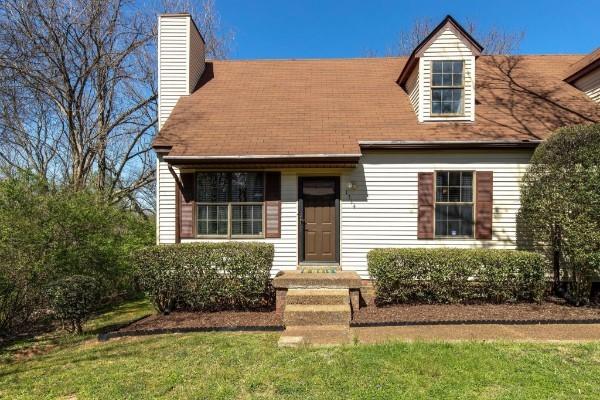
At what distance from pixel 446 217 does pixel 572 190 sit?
2379 millimetres

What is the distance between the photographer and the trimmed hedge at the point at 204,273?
6.73m

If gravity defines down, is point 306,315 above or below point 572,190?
below

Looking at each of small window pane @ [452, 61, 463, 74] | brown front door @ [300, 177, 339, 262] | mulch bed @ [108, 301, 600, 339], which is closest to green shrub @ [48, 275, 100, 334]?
mulch bed @ [108, 301, 600, 339]

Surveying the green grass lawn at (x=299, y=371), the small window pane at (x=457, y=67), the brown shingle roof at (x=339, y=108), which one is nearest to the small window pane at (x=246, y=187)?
the brown shingle roof at (x=339, y=108)

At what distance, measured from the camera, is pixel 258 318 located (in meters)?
6.28

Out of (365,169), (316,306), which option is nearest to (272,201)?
(365,169)

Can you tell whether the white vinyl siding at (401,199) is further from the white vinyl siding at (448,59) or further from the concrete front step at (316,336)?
the concrete front step at (316,336)

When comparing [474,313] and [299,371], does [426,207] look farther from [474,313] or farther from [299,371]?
[299,371]

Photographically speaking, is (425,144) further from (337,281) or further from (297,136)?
(337,281)

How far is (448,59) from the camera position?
8539 mm

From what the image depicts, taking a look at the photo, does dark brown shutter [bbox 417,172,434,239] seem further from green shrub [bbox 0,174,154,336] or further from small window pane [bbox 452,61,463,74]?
green shrub [bbox 0,174,154,336]

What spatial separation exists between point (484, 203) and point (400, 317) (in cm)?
359

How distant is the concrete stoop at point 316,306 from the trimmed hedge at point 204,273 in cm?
54

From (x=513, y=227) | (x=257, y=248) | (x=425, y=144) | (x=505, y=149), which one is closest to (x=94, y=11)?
(x=257, y=248)
